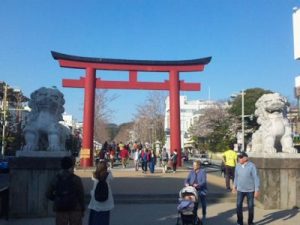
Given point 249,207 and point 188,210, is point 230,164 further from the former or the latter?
point 188,210

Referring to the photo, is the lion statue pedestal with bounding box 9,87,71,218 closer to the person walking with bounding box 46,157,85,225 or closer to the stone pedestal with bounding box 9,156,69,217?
the stone pedestal with bounding box 9,156,69,217

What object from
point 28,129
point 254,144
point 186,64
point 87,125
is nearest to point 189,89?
point 186,64

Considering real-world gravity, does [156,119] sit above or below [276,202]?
above

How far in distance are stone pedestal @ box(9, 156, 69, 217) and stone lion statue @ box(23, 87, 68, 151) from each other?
0.51 m

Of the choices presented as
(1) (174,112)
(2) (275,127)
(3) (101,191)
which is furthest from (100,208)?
(1) (174,112)

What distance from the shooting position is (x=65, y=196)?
6180mm

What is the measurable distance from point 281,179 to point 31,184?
6.68 meters

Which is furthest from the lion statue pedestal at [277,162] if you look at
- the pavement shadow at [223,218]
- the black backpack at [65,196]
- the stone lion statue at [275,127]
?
the black backpack at [65,196]

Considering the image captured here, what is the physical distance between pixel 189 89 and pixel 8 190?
21101 mm

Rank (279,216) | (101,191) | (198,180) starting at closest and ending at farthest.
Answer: (101,191) < (198,180) < (279,216)

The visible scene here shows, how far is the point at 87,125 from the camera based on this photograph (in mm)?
28859

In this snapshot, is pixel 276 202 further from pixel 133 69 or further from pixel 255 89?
pixel 255 89

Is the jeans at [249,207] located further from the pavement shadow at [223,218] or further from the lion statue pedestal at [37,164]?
the lion statue pedestal at [37,164]

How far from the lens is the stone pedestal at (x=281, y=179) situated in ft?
37.6
